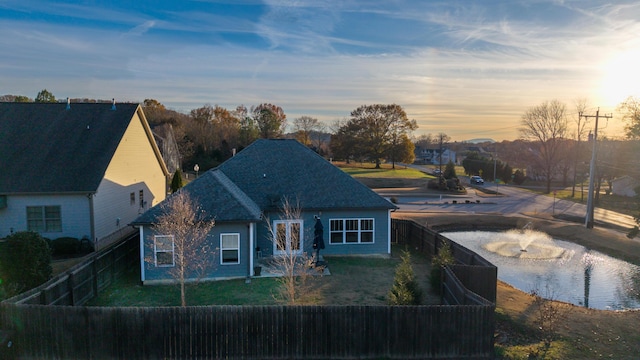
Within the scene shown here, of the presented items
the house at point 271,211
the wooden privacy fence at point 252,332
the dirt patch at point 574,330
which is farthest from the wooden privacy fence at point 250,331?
the house at point 271,211

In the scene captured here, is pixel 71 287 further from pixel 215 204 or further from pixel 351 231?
pixel 351 231

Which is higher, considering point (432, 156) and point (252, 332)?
point (432, 156)

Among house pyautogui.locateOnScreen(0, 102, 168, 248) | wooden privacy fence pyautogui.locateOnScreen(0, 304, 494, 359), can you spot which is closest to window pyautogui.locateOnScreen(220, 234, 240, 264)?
wooden privacy fence pyautogui.locateOnScreen(0, 304, 494, 359)

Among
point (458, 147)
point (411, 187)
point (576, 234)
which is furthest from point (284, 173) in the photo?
point (458, 147)

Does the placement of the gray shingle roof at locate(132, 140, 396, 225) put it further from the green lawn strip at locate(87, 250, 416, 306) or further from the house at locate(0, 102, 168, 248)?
the house at locate(0, 102, 168, 248)

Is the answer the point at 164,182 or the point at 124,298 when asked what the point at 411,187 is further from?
the point at 124,298

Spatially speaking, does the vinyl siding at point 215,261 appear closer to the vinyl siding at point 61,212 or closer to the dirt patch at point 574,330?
the vinyl siding at point 61,212

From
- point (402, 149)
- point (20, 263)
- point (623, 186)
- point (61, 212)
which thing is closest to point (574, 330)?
point (20, 263)
